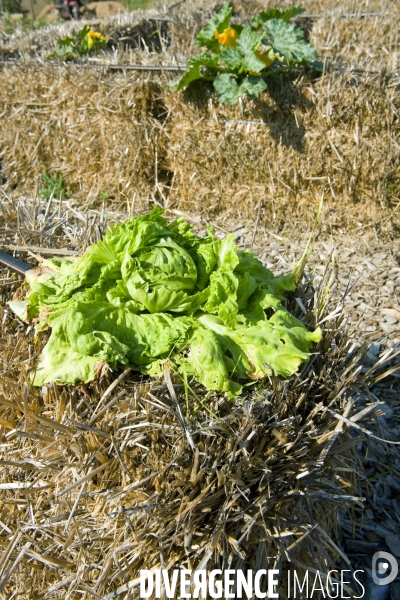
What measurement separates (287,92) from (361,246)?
1.62m

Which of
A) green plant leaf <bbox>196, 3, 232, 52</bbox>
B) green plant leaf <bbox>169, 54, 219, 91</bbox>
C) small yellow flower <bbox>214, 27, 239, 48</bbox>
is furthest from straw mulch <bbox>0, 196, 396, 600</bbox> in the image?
green plant leaf <bbox>196, 3, 232, 52</bbox>

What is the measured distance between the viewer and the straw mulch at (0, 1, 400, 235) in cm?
454

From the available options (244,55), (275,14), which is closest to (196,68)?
(244,55)

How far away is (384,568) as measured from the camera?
2586mm

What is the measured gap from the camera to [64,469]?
2096 millimetres

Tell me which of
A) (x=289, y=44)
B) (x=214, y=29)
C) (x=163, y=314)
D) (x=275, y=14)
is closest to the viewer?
(x=163, y=314)

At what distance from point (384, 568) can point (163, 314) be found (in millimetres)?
1796

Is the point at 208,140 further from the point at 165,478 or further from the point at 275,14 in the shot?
the point at 165,478

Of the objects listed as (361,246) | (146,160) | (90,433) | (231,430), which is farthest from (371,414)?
(146,160)

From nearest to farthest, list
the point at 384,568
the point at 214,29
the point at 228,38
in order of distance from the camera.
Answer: the point at 384,568 → the point at 228,38 → the point at 214,29

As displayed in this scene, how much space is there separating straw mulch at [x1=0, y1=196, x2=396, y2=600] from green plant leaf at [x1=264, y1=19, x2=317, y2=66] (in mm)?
3276

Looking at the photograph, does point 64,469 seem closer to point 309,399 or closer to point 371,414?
point 309,399

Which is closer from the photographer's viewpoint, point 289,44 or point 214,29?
point 289,44

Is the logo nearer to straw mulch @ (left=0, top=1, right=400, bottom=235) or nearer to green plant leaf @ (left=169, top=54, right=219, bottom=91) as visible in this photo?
straw mulch @ (left=0, top=1, right=400, bottom=235)
